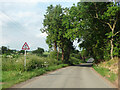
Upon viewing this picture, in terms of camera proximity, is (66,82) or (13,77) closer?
(66,82)

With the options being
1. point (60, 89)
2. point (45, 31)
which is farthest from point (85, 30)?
point (60, 89)

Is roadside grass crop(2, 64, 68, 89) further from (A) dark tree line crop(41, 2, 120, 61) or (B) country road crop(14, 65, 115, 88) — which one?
(A) dark tree line crop(41, 2, 120, 61)

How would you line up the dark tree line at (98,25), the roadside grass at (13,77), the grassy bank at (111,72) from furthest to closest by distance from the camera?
the dark tree line at (98,25) < the grassy bank at (111,72) < the roadside grass at (13,77)

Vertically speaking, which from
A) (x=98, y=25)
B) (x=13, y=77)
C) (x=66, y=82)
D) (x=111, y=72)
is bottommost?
(x=66, y=82)

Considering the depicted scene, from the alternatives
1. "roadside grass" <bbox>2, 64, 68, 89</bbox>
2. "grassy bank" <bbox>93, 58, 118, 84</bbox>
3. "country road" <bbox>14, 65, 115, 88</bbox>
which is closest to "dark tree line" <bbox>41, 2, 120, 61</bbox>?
"grassy bank" <bbox>93, 58, 118, 84</bbox>

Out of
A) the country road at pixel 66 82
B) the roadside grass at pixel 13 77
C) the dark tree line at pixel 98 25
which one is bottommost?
the country road at pixel 66 82

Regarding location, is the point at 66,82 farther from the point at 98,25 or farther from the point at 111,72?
the point at 98,25

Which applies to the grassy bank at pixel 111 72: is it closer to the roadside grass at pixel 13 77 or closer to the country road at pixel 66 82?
the country road at pixel 66 82

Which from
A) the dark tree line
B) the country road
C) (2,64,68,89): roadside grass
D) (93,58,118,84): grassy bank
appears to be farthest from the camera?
the dark tree line

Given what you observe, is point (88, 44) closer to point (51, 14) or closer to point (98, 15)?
point (98, 15)

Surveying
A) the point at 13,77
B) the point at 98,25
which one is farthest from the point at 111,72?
the point at 98,25

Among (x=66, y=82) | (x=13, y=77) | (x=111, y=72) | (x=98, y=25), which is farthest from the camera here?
(x=98, y=25)

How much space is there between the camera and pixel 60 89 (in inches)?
309

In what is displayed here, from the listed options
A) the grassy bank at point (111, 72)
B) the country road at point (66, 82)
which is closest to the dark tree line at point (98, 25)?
the grassy bank at point (111, 72)
